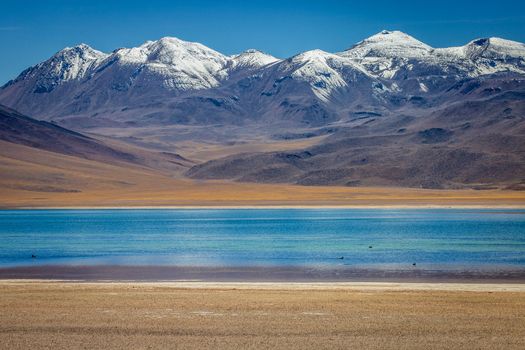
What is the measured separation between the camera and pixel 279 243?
58.7 metres

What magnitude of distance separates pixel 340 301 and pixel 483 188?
158 meters

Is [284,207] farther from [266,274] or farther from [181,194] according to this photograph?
[266,274]

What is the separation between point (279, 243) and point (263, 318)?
120 feet

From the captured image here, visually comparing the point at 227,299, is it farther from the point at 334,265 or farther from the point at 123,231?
the point at 123,231

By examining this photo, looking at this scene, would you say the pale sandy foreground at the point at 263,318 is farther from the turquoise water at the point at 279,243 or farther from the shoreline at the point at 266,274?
the turquoise water at the point at 279,243

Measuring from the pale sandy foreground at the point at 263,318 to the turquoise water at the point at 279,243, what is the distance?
586 inches

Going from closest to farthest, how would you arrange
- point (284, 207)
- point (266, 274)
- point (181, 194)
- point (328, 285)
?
point (328, 285)
point (266, 274)
point (284, 207)
point (181, 194)

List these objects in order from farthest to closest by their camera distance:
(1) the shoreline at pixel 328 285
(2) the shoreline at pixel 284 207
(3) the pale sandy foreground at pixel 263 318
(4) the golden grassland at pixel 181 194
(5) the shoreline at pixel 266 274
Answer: (4) the golden grassland at pixel 181 194
(2) the shoreline at pixel 284 207
(5) the shoreline at pixel 266 274
(1) the shoreline at pixel 328 285
(3) the pale sandy foreground at pixel 263 318

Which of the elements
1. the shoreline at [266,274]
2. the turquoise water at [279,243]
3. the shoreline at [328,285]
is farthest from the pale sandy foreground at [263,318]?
the turquoise water at [279,243]

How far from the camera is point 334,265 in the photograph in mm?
41781

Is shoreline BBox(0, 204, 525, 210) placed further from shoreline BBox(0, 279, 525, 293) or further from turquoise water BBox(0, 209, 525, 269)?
shoreline BBox(0, 279, 525, 293)

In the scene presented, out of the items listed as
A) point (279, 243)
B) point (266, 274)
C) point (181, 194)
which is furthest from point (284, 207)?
point (266, 274)

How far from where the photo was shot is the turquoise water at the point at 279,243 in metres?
45.1

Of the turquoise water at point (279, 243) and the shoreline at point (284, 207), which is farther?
the shoreline at point (284, 207)
